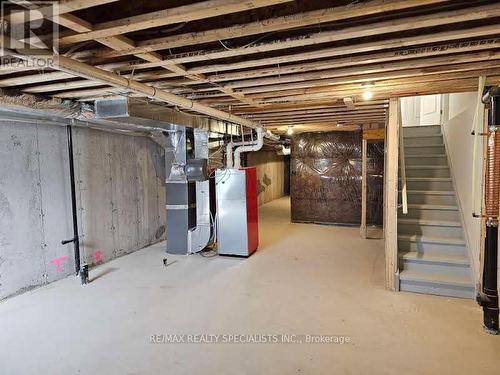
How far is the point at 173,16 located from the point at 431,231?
3.63m

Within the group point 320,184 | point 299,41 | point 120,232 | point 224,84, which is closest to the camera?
point 299,41

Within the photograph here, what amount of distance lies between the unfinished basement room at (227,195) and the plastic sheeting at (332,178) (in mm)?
968

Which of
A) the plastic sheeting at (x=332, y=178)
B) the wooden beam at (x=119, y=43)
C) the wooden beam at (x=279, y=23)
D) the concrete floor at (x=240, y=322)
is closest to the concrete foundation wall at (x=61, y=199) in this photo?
the concrete floor at (x=240, y=322)

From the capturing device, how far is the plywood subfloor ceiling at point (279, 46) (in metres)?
1.47

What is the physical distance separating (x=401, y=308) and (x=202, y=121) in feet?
10.6

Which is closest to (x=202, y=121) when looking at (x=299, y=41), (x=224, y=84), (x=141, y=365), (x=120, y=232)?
(x=224, y=84)

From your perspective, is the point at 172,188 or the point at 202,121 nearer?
the point at 202,121

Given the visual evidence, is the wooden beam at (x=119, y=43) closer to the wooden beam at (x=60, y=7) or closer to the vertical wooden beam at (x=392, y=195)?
the wooden beam at (x=60, y=7)

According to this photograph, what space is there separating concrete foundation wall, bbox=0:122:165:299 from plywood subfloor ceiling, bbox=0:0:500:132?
0.97 metres

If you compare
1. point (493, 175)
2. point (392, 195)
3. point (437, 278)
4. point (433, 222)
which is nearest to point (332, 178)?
point (433, 222)

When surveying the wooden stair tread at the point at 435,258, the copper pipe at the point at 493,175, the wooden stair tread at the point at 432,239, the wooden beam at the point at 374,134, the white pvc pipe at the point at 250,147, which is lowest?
the wooden stair tread at the point at 435,258

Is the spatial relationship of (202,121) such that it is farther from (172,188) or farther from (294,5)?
(294,5)

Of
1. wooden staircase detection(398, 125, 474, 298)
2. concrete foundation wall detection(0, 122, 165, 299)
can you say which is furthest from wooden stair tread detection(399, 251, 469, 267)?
concrete foundation wall detection(0, 122, 165, 299)

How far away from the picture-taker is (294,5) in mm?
1540
